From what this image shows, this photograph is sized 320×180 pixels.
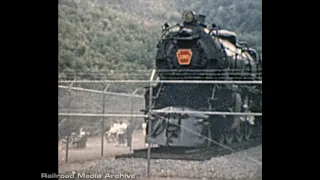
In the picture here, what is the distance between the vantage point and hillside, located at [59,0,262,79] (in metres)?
27.4

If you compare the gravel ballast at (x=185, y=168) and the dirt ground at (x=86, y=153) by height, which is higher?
the gravel ballast at (x=185, y=168)

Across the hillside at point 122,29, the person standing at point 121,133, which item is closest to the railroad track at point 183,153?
the person standing at point 121,133

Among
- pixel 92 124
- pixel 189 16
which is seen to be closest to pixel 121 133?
pixel 92 124

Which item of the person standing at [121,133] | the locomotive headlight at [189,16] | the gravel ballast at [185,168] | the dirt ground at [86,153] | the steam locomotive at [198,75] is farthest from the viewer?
the person standing at [121,133]

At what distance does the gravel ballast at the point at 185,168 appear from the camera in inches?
351

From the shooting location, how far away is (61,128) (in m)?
14.1

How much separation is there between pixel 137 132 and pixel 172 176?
34.8ft

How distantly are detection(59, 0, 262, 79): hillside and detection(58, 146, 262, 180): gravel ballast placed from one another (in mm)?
12049

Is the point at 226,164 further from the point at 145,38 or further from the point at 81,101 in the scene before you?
the point at 145,38

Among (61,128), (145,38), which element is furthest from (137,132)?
(145,38)

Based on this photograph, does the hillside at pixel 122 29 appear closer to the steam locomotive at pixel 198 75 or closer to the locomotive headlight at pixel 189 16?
the steam locomotive at pixel 198 75

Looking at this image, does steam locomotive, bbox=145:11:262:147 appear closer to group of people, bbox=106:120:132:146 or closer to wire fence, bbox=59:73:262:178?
wire fence, bbox=59:73:262:178

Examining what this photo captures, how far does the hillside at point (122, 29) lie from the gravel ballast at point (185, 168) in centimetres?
1205
